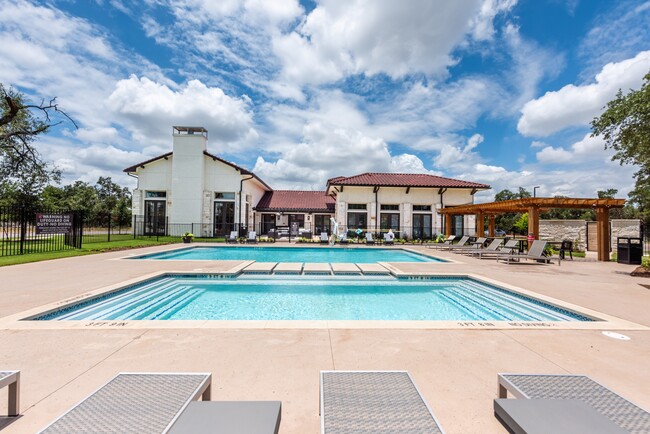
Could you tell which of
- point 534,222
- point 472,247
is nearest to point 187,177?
point 472,247

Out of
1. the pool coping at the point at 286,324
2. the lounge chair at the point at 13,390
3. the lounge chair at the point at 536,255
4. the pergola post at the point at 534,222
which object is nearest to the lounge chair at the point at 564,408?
the pool coping at the point at 286,324

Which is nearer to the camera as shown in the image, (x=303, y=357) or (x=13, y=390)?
(x=13, y=390)

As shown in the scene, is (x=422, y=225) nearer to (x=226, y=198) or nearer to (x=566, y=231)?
(x=566, y=231)

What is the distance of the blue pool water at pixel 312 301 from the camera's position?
566 centimetres

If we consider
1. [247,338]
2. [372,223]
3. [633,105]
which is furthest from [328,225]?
[247,338]

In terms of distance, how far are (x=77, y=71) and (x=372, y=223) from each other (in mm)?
19928

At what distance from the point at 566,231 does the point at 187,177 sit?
27898 millimetres

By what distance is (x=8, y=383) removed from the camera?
1985 millimetres

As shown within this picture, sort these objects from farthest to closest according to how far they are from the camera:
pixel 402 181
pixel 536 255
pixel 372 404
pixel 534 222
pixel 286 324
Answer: pixel 402 181 → pixel 534 222 → pixel 536 255 → pixel 286 324 → pixel 372 404

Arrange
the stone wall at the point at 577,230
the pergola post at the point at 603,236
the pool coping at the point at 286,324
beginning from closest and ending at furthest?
the pool coping at the point at 286,324
the pergola post at the point at 603,236
the stone wall at the point at 577,230

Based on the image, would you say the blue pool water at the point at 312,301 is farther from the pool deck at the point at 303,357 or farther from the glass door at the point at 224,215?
the glass door at the point at 224,215

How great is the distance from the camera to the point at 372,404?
187 centimetres

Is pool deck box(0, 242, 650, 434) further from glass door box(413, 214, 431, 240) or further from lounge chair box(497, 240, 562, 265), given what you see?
glass door box(413, 214, 431, 240)

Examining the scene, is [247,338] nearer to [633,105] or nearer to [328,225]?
[633,105]
